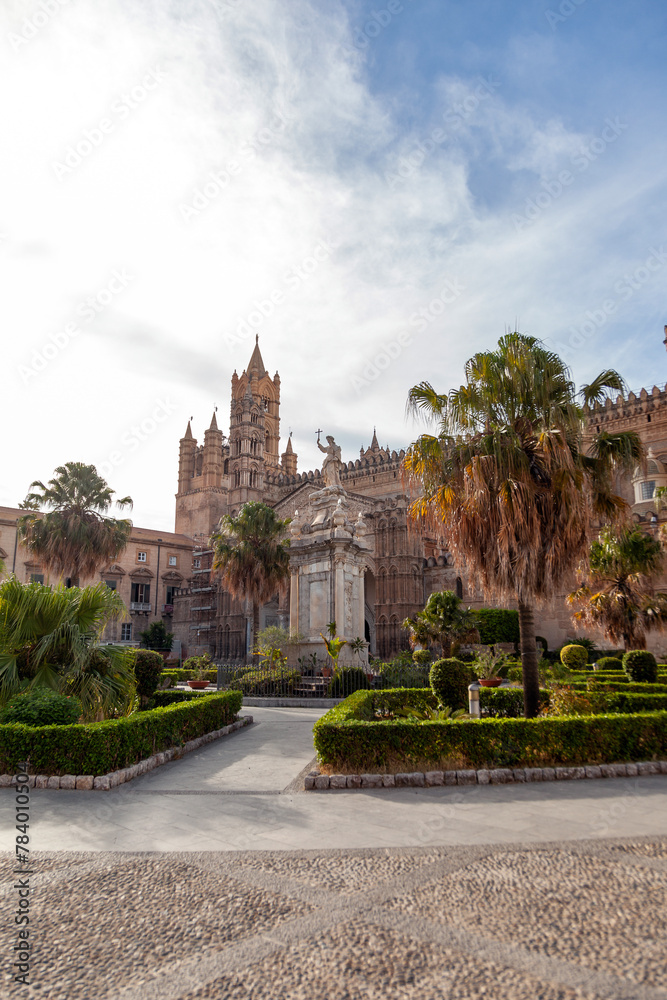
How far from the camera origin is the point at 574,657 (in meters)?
27.1

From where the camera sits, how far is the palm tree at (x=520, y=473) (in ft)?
35.5

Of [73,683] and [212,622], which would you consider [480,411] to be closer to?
[73,683]

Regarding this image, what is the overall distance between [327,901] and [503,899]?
49.5 inches

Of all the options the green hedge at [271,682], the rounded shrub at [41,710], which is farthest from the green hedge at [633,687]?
the rounded shrub at [41,710]

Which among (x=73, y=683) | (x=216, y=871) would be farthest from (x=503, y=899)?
(x=73, y=683)

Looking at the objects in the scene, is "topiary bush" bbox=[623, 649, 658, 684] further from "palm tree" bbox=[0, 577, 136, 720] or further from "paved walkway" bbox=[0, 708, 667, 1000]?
"palm tree" bbox=[0, 577, 136, 720]

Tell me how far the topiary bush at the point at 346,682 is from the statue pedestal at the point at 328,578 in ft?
3.08

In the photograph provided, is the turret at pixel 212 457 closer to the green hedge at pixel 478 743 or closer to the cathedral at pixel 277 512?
the cathedral at pixel 277 512

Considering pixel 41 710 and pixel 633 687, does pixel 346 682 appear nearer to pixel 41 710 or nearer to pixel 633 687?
pixel 633 687

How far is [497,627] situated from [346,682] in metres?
20.0

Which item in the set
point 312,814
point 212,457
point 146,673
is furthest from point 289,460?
point 312,814

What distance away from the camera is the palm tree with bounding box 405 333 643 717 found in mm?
10820

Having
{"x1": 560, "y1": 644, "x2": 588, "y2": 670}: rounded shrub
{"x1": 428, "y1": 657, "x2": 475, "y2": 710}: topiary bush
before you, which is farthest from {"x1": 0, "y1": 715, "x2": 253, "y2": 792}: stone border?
{"x1": 560, "y1": 644, "x2": 588, "y2": 670}: rounded shrub

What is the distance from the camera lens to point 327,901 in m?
4.45
